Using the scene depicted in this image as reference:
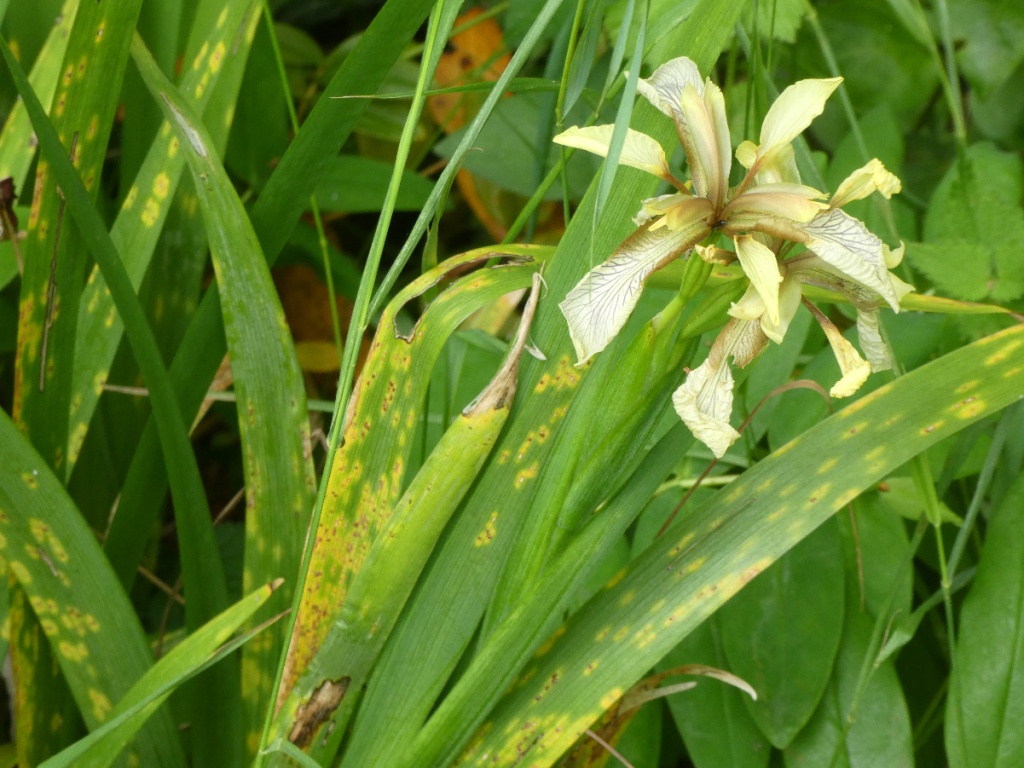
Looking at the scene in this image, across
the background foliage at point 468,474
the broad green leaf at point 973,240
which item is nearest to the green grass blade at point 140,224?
the background foliage at point 468,474

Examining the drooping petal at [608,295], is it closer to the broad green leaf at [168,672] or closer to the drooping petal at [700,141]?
the drooping petal at [700,141]

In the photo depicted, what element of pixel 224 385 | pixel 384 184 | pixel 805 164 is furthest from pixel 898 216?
pixel 224 385

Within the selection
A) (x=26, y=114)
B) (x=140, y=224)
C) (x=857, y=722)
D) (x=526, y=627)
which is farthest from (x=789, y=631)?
(x=26, y=114)

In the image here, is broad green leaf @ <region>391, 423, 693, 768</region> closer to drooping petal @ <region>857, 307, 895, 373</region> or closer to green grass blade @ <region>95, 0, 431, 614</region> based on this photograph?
drooping petal @ <region>857, 307, 895, 373</region>

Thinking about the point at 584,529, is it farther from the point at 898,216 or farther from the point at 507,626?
the point at 898,216

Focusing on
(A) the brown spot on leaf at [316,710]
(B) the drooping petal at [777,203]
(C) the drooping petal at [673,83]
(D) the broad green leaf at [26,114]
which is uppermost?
(D) the broad green leaf at [26,114]

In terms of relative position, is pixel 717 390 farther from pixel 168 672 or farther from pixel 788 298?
pixel 168 672
